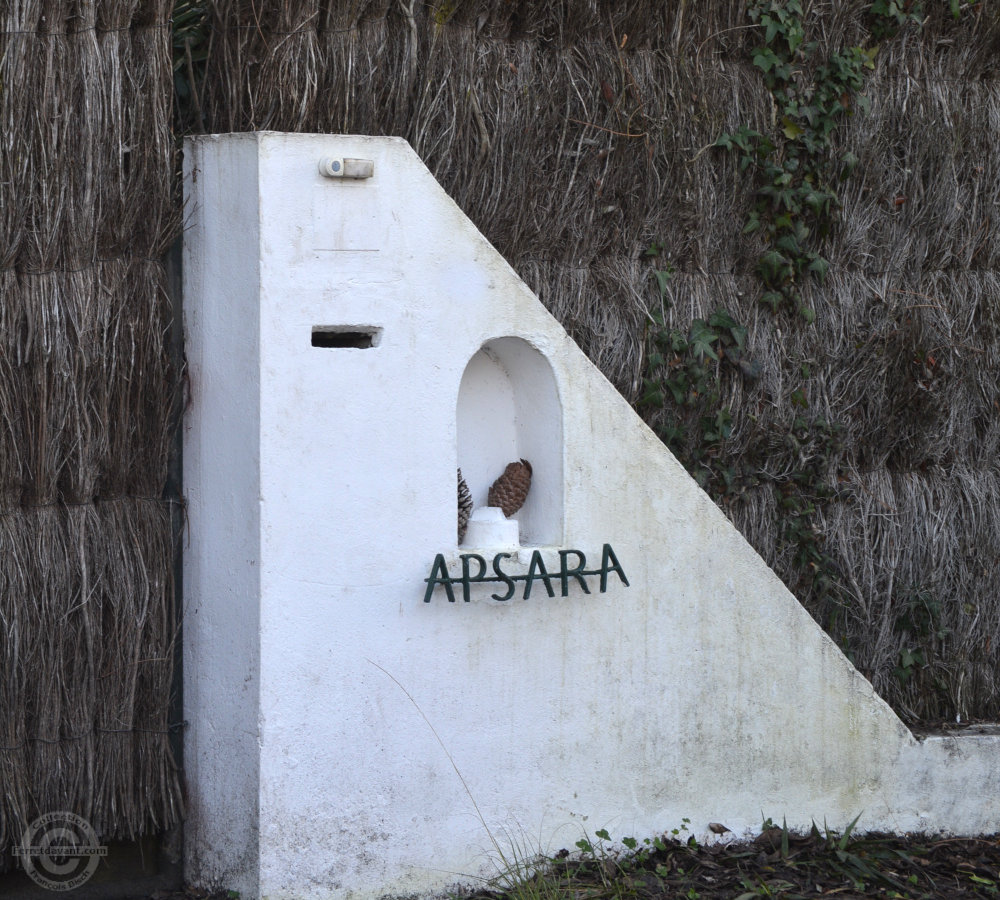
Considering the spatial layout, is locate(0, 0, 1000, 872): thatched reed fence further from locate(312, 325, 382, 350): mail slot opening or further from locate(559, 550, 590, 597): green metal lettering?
locate(559, 550, 590, 597): green metal lettering

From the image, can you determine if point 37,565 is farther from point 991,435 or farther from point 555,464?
point 991,435

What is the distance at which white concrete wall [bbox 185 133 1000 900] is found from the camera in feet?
12.6

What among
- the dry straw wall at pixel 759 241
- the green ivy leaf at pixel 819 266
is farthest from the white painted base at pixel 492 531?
the green ivy leaf at pixel 819 266

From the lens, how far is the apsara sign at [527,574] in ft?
13.1

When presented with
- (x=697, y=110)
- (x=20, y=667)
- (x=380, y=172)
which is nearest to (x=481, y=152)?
(x=380, y=172)

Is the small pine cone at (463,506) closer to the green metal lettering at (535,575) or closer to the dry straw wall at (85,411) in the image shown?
the green metal lettering at (535,575)

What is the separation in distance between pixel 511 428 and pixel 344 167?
112 centimetres

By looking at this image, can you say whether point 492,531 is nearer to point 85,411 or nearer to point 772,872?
point 85,411

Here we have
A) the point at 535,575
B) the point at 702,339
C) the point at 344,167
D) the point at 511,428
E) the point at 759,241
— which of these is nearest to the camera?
the point at 344,167

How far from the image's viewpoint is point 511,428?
4441 mm

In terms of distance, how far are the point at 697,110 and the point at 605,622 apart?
2.07m

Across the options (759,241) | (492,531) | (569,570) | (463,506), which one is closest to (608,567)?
(569,570)

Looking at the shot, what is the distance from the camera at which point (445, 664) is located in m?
4.06

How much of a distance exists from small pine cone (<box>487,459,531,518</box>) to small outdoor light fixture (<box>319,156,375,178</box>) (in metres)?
1.12
